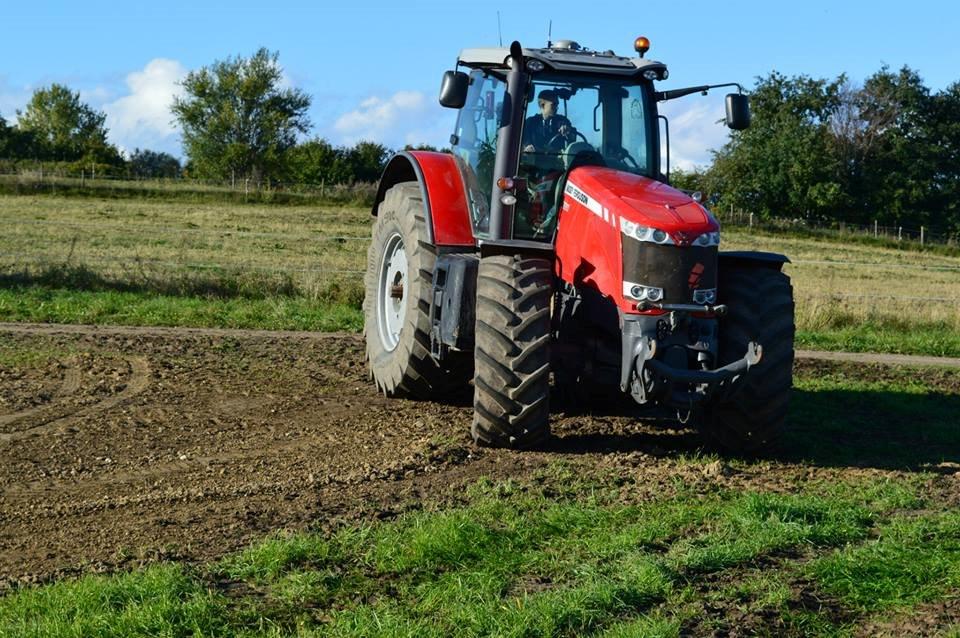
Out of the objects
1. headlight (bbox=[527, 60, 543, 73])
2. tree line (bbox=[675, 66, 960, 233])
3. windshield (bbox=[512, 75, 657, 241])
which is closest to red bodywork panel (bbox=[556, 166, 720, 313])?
windshield (bbox=[512, 75, 657, 241])

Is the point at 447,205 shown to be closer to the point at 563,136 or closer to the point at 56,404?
the point at 563,136

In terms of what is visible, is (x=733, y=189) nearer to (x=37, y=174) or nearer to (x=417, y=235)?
(x=37, y=174)

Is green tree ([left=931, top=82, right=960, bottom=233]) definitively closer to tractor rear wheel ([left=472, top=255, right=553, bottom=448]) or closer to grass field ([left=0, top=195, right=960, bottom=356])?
grass field ([left=0, top=195, right=960, bottom=356])

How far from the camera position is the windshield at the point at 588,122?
8.41 meters

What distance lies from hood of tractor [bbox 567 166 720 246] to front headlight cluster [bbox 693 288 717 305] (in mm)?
349

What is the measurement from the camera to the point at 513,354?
748cm

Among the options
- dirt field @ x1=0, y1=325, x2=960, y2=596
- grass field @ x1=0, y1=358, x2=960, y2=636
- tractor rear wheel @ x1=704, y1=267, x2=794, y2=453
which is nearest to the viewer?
grass field @ x1=0, y1=358, x2=960, y2=636

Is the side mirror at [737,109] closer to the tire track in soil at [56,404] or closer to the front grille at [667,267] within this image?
the front grille at [667,267]

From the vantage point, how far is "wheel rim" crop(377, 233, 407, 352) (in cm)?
1005

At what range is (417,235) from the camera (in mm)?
9211

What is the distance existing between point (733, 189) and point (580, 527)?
168 ft

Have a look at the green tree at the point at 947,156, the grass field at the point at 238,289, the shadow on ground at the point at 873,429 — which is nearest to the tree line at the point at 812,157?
the green tree at the point at 947,156

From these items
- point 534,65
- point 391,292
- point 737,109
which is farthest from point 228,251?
point 737,109

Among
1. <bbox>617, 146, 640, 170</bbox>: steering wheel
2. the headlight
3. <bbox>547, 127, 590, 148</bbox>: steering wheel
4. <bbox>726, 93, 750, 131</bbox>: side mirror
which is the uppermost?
the headlight
